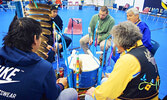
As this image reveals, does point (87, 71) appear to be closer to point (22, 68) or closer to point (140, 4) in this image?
point (22, 68)

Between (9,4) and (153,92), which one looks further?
(9,4)

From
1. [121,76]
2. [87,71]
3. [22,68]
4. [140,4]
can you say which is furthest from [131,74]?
[140,4]

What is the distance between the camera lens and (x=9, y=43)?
690 millimetres

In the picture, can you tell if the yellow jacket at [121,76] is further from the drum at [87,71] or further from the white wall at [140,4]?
the white wall at [140,4]

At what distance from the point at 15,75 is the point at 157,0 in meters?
9.88

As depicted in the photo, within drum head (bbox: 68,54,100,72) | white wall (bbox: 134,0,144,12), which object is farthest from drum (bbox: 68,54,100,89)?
white wall (bbox: 134,0,144,12)

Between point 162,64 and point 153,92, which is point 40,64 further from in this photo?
point 162,64

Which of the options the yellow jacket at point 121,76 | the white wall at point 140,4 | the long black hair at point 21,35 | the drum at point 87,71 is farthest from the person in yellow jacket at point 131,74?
the white wall at point 140,4

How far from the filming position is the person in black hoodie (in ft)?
2.06

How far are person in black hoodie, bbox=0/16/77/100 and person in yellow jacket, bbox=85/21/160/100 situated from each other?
42 centimetres

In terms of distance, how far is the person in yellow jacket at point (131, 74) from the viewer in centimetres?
78

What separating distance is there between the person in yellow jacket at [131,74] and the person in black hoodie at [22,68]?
1.37ft

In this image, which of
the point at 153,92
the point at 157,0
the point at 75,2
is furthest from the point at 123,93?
the point at 75,2

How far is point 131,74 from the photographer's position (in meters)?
0.78
